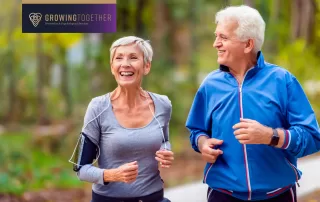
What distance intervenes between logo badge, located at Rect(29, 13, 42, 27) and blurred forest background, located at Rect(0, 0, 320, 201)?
3365 millimetres

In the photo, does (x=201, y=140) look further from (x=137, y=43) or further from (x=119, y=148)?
(x=137, y=43)

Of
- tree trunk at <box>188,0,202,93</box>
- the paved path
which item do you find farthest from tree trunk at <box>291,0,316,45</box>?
the paved path

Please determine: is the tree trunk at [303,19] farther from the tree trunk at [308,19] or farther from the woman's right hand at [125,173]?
the woman's right hand at [125,173]

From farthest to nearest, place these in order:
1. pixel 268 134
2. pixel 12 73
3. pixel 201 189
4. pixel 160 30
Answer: pixel 160 30, pixel 12 73, pixel 201 189, pixel 268 134

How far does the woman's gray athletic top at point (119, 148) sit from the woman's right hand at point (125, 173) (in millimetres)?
43

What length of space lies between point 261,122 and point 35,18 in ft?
3.92

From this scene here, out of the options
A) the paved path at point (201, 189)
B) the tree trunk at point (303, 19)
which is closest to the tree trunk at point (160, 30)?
the tree trunk at point (303, 19)

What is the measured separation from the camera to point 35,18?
2.63 meters

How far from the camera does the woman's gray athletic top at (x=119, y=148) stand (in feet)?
6.44

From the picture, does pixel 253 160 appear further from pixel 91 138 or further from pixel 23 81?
pixel 23 81

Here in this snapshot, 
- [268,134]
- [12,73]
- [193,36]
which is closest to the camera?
[268,134]

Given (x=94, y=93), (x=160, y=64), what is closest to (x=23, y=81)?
(x=94, y=93)

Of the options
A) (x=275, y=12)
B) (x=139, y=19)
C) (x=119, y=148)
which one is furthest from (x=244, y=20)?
(x=275, y=12)

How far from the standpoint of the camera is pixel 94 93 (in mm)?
6812
